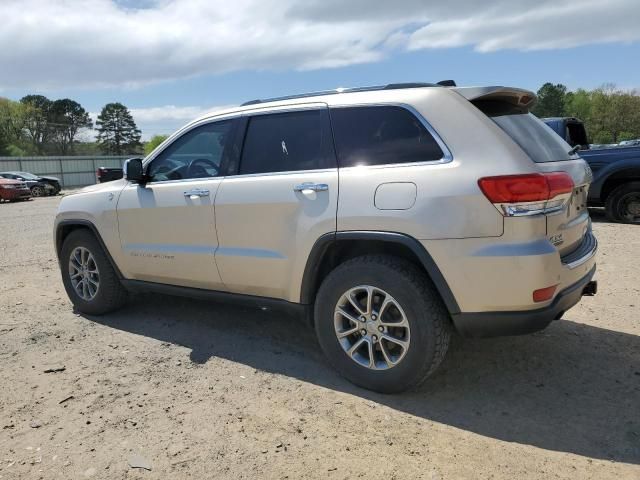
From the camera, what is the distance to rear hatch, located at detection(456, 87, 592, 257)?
3070 mm

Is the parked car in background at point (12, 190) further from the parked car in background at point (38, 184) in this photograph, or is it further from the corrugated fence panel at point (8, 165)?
the corrugated fence panel at point (8, 165)

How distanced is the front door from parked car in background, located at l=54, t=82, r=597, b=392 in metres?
0.02

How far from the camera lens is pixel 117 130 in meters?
102

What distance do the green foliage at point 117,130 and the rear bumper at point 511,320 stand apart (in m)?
104

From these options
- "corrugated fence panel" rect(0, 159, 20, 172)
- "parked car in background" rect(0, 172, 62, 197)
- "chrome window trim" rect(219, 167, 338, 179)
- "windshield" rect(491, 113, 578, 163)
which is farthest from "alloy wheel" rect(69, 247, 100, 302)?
"corrugated fence panel" rect(0, 159, 20, 172)

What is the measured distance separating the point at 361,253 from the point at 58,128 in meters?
86.9

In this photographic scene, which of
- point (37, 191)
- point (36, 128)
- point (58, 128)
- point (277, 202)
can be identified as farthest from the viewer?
point (58, 128)

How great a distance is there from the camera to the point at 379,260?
3.27 meters

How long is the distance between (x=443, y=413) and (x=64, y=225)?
396cm

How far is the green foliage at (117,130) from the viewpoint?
101 metres

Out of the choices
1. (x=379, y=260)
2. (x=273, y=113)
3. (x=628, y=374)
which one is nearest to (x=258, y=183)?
(x=273, y=113)

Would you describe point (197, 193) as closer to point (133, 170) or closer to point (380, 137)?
point (133, 170)

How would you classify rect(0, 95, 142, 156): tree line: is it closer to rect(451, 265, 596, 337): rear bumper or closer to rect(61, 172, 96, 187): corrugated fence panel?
rect(61, 172, 96, 187): corrugated fence panel

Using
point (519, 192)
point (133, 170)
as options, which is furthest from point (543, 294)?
point (133, 170)
